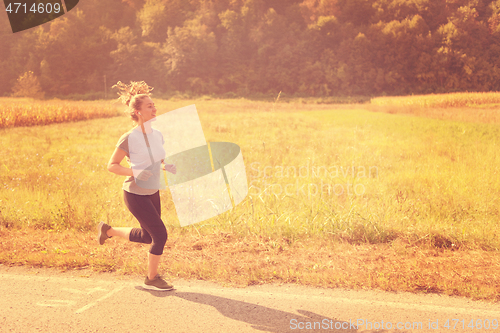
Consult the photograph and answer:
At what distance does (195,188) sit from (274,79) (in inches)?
457

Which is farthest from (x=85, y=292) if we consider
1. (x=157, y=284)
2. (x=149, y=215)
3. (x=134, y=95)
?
(x=134, y=95)

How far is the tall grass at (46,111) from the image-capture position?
35.9 ft

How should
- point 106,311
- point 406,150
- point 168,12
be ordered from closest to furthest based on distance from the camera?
point 106,311
point 406,150
point 168,12

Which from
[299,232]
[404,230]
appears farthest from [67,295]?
[404,230]

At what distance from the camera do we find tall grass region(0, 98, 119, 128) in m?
11.0

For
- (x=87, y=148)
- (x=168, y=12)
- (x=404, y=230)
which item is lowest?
(x=404, y=230)

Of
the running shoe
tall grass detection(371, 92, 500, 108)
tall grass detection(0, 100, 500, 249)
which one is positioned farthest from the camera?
tall grass detection(371, 92, 500, 108)

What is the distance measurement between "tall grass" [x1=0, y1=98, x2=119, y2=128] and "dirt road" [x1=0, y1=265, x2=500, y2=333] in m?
9.02

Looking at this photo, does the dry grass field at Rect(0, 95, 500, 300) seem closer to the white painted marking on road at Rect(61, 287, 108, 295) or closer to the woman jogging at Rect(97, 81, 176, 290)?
the white painted marking on road at Rect(61, 287, 108, 295)

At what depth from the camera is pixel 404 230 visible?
5203 millimetres

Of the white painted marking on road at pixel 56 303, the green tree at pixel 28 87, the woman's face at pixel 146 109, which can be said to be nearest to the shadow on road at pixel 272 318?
the white painted marking on road at pixel 56 303

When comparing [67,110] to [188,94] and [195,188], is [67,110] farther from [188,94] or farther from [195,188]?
[195,188]

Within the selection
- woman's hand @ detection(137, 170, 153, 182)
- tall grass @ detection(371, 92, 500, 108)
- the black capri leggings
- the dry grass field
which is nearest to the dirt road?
the dry grass field

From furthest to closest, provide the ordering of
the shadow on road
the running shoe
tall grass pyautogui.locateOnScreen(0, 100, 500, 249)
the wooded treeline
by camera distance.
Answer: the wooded treeline
tall grass pyautogui.locateOnScreen(0, 100, 500, 249)
the running shoe
the shadow on road
